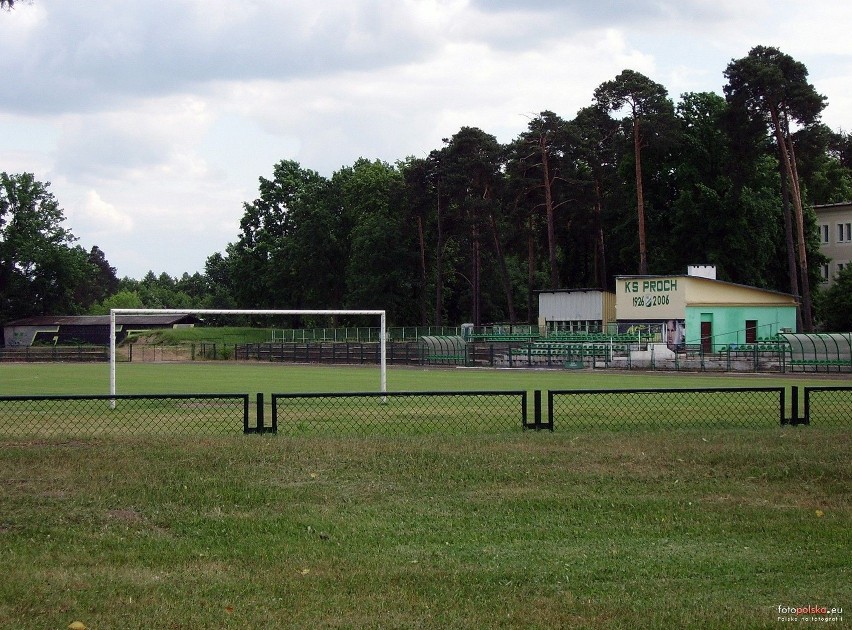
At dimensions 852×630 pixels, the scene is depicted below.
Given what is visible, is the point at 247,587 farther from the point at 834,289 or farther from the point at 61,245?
the point at 61,245

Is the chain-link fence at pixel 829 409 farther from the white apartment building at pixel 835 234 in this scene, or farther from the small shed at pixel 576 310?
the white apartment building at pixel 835 234

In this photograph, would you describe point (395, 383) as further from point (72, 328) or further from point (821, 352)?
point (72, 328)

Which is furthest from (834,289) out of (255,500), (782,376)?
(255,500)

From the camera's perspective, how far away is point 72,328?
96.6 meters

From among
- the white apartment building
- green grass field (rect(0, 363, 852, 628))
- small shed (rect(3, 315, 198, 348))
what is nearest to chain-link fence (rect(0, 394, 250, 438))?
green grass field (rect(0, 363, 852, 628))

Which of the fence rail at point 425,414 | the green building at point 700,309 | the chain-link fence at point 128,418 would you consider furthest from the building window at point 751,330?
the chain-link fence at point 128,418

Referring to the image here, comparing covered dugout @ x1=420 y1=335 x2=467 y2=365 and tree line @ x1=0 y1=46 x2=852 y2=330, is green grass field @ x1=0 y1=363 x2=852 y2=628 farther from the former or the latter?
tree line @ x1=0 y1=46 x2=852 y2=330

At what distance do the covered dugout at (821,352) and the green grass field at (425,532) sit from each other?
29.3 meters

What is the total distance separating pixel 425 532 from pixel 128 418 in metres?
12.0

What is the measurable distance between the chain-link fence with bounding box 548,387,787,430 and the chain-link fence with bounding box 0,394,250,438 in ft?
18.1

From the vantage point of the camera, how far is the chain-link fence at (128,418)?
16000mm

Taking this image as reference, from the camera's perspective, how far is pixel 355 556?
26.0 feet

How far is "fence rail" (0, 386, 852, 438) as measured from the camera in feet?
51.4
